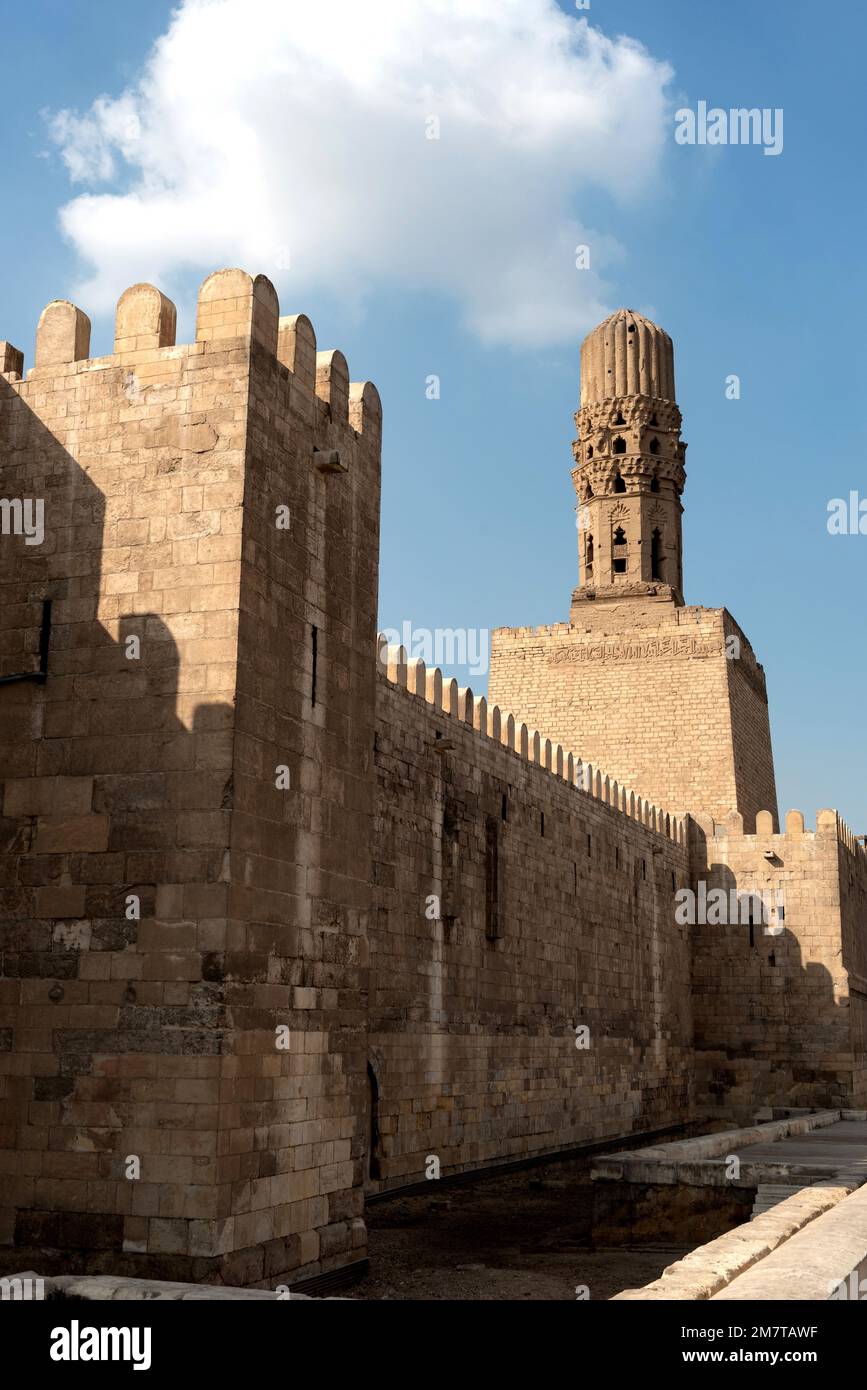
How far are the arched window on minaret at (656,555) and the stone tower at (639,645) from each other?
0.03 meters

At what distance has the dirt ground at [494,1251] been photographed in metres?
9.65

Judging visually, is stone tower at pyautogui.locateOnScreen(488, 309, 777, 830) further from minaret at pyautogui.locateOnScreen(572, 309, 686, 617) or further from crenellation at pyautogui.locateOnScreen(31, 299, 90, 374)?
crenellation at pyautogui.locateOnScreen(31, 299, 90, 374)

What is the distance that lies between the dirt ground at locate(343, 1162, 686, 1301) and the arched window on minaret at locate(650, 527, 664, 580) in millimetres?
21565

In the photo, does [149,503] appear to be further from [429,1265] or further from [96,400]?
[429,1265]

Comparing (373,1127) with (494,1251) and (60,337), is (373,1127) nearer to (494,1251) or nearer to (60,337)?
(494,1251)

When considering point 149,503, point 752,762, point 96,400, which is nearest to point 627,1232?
point 149,503

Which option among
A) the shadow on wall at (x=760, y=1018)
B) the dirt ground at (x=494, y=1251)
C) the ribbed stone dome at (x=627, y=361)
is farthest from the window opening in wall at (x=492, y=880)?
the ribbed stone dome at (x=627, y=361)

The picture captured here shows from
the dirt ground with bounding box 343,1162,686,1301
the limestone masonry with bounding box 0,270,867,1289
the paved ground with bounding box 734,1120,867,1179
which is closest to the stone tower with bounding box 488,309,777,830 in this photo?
the paved ground with bounding box 734,1120,867,1179

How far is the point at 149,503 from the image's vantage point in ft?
29.3

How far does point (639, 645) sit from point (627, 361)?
853 cm

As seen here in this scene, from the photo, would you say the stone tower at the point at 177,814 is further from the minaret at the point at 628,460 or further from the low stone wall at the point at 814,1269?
the minaret at the point at 628,460

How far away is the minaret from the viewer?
113 ft

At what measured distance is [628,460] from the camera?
3497cm

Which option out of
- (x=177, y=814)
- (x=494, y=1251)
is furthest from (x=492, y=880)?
(x=177, y=814)
